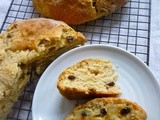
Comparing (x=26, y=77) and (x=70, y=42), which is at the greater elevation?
(x=70, y=42)

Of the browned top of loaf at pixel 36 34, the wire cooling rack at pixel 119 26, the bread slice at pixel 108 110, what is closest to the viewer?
the bread slice at pixel 108 110

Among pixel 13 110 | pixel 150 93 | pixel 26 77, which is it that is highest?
pixel 150 93

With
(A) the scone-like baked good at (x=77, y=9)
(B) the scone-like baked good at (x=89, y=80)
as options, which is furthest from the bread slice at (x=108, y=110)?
(A) the scone-like baked good at (x=77, y=9)

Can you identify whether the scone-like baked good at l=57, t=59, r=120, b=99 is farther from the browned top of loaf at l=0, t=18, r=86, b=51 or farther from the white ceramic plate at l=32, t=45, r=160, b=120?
the browned top of loaf at l=0, t=18, r=86, b=51

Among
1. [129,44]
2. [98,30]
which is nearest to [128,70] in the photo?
[129,44]

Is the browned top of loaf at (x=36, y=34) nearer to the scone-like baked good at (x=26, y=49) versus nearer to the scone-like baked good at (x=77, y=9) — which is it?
the scone-like baked good at (x=26, y=49)

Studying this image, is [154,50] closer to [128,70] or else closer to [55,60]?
[128,70]

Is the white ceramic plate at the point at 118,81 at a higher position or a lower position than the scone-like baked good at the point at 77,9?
lower

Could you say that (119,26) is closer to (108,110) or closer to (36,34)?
(36,34)
